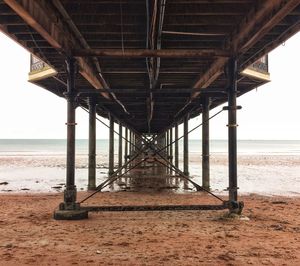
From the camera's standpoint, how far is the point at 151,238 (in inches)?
254

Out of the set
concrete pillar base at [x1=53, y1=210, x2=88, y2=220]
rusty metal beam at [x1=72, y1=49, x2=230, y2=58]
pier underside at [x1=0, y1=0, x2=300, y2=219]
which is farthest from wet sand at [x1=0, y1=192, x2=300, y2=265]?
rusty metal beam at [x1=72, y1=49, x2=230, y2=58]

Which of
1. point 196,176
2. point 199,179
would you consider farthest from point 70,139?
point 196,176

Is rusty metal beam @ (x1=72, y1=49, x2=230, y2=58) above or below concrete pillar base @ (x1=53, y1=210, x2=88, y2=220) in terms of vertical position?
above

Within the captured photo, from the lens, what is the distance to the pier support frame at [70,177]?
8.09 meters

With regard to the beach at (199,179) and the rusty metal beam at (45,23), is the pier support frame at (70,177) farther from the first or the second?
the beach at (199,179)

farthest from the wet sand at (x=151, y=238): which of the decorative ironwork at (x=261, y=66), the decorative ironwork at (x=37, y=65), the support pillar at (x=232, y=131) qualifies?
the decorative ironwork at (x=37, y=65)

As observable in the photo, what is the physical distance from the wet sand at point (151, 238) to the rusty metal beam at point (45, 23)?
3420 mm

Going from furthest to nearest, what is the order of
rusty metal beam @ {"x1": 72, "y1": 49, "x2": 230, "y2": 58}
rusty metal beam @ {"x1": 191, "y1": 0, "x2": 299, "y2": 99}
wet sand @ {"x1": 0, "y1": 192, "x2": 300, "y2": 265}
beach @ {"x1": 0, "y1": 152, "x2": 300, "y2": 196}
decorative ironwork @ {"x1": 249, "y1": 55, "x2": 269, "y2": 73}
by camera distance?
beach @ {"x1": 0, "y1": 152, "x2": 300, "y2": 196}
decorative ironwork @ {"x1": 249, "y1": 55, "x2": 269, "y2": 73}
rusty metal beam @ {"x1": 72, "y1": 49, "x2": 230, "y2": 58}
rusty metal beam @ {"x1": 191, "y1": 0, "x2": 299, "y2": 99}
wet sand @ {"x1": 0, "y1": 192, "x2": 300, "y2": 265}

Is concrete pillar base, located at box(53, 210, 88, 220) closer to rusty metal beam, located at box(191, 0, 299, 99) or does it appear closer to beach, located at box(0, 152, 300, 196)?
rusty metal beam, located at box(191, 0, 299, 99)

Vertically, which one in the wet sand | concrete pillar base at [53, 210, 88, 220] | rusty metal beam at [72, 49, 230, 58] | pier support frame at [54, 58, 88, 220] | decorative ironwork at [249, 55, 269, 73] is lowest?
the wet sand

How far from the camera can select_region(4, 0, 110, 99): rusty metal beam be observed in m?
5.53

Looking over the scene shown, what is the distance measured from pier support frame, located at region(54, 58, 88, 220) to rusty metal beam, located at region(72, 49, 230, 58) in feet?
1.79

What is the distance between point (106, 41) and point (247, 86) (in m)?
6.68

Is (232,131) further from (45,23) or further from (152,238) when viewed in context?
(45,23)
